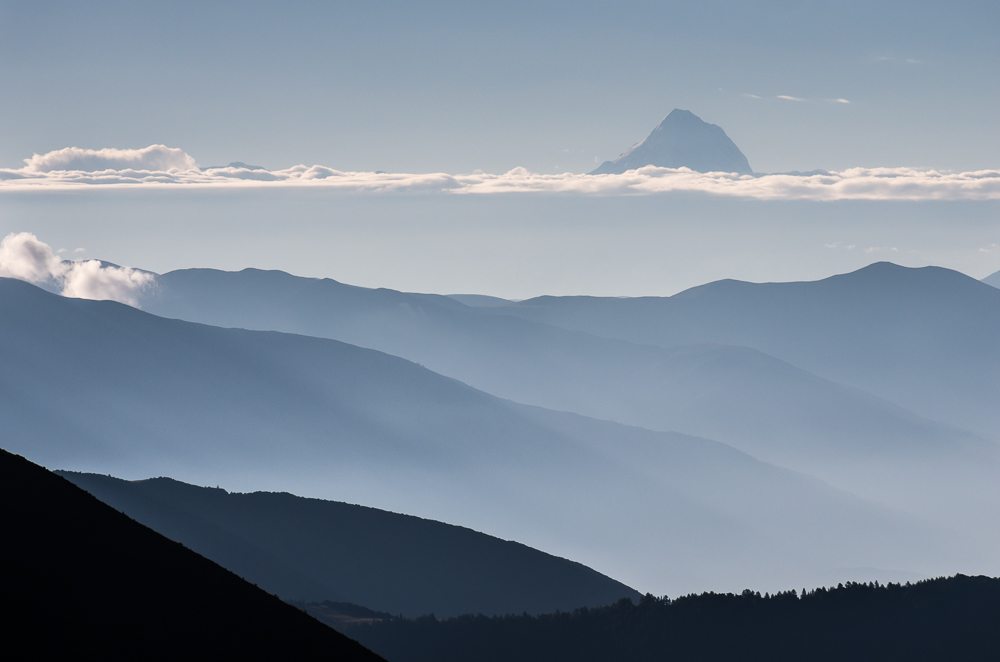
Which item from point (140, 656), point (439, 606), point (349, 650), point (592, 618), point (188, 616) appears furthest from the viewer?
point (439, 606)

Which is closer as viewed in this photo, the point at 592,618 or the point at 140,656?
the point at 140,656

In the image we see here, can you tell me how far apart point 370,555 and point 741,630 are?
71754 mm

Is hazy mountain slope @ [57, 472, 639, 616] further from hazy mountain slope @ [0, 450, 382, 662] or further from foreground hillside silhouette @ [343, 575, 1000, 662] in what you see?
hazy mountain slope @ [0, 450, 382, 662]

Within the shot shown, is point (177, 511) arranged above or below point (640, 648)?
above

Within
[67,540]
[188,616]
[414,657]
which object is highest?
[67,540]

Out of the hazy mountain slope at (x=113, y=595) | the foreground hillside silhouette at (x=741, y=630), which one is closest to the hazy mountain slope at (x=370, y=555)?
the foreground hillside silhouette at (x=741, y=630)

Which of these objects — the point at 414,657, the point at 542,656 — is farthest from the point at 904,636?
the point at 414,657

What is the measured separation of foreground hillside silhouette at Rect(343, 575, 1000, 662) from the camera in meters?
86.9

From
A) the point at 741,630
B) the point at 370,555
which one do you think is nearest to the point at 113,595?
the point at 741,630

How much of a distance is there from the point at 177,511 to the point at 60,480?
9423cm

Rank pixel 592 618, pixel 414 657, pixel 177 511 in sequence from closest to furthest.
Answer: pixel 414 657
pixel 592 618
pixel 177 511

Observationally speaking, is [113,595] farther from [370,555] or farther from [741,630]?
[370,555]

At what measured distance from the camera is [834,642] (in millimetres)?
90250

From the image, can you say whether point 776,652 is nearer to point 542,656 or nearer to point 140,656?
point 542,656
